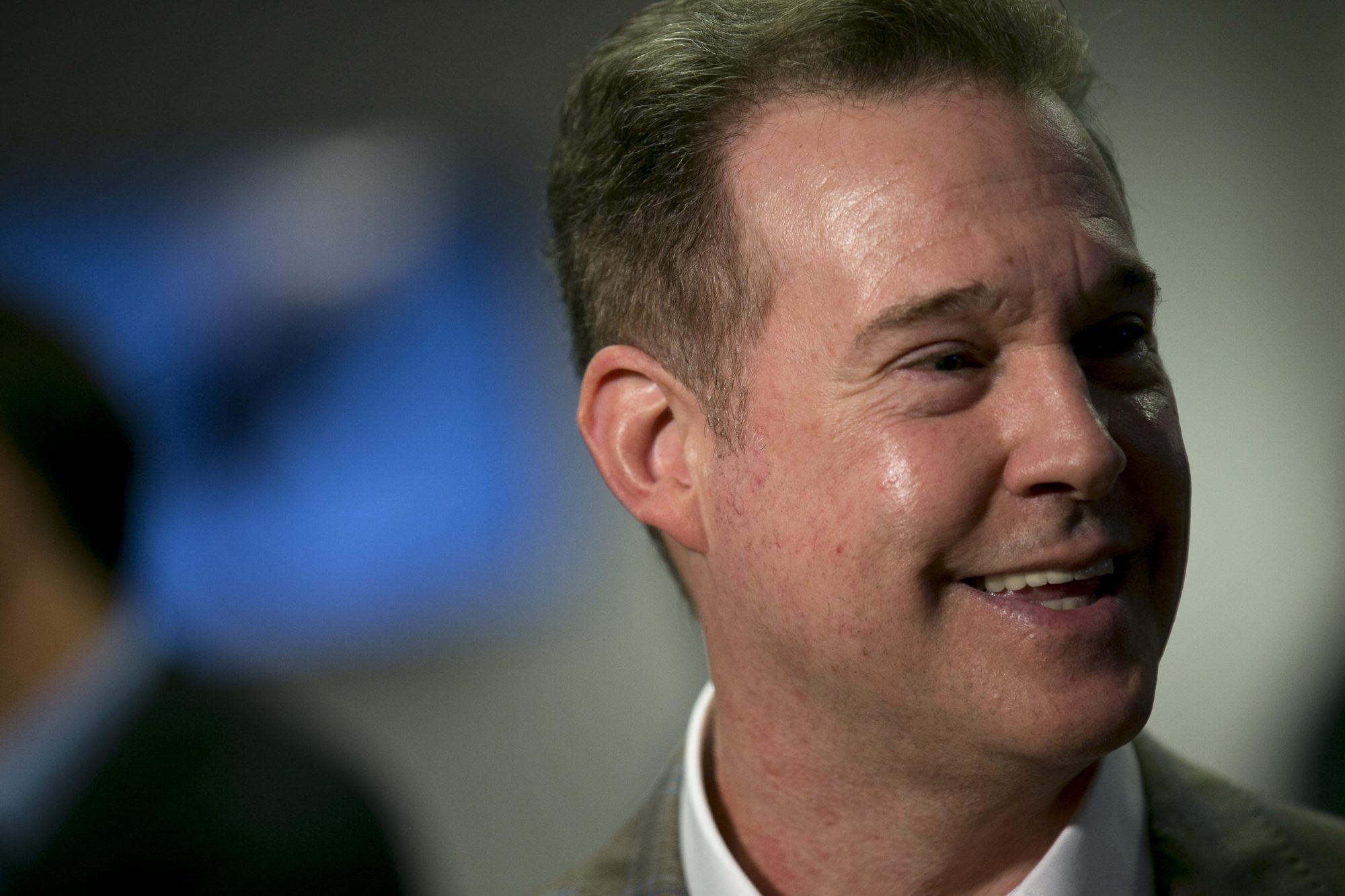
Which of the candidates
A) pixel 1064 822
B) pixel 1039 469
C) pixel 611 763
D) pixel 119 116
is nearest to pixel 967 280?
pixel 1039 469

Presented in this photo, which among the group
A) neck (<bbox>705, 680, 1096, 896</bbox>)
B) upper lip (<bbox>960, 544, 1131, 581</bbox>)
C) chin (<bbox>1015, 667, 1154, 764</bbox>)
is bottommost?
neck (<bbox>705, 680, 1096, 896</bbox>)

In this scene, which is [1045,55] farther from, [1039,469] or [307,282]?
[307,282]

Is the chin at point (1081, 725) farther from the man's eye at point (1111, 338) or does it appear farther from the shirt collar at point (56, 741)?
the shirt collar at point (56, 741)

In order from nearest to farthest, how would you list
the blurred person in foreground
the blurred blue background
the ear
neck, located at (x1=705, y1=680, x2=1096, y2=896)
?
neck, located at (x1=705, y1=680, x2=1096, y2=896)
the ear
the blurred person in foreground
the blurred blue background

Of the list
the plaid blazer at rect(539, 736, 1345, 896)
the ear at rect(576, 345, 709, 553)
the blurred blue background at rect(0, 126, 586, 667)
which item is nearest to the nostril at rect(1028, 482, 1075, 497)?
the ear at rect(576, 345, 709, 553)

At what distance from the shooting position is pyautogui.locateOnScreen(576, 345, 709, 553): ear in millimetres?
1321

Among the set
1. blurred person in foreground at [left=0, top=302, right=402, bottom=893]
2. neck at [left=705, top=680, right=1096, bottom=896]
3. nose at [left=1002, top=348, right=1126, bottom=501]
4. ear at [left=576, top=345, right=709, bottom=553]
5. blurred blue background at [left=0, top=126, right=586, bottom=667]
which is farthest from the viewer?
blurred blue background at [left=0, top=126, right=586, bottom=667]

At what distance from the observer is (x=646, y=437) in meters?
1.36

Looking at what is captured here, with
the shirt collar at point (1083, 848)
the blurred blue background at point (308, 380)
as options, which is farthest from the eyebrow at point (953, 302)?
the blurred blue background at point (308, 380)

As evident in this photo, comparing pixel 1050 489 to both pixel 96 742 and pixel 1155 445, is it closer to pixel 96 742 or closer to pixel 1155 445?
pixel 1155 445

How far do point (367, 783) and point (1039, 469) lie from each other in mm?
1756

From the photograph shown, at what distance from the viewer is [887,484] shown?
113 centimetres

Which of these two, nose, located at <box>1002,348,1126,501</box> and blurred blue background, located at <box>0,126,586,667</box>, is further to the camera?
blurred blue background, located at <box>0,126,586,667</box>

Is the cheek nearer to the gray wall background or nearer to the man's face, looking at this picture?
the man's face
